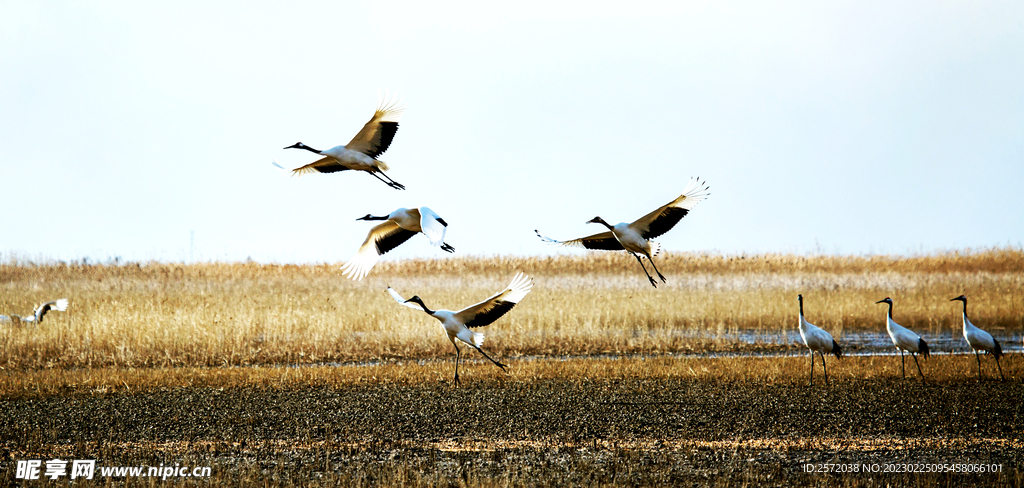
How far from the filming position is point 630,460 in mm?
7117

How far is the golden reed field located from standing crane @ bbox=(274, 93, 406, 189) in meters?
2.35

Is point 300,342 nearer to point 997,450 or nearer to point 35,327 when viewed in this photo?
point 35,327

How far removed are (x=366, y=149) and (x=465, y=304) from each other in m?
11.5

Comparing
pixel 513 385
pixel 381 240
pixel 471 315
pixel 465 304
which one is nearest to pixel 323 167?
pixel 381 240

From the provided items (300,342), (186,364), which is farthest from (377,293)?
(186,364)

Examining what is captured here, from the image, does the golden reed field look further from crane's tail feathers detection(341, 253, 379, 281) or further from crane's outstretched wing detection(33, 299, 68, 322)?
crane's tail feathers detection(341, 253, 379, 281)

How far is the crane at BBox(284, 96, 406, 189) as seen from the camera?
6.00m

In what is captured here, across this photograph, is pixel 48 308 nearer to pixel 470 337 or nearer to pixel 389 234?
pixel 470 337

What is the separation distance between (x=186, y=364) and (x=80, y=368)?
150 centimetres

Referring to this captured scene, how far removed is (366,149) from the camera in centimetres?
622

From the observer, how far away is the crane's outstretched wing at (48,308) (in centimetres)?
1432

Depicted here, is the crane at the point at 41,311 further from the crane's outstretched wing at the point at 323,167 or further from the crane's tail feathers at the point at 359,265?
the crane's outstretched wing at the point at 323,167

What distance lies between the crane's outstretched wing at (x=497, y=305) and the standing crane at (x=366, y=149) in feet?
5.78

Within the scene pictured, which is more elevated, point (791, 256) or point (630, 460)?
point (791, 256)
